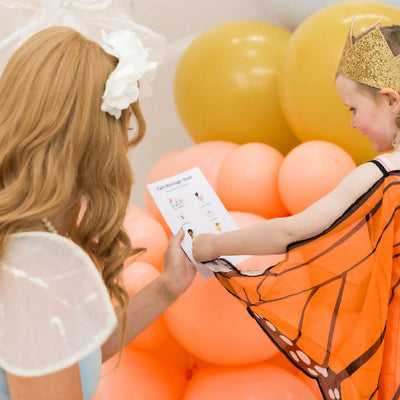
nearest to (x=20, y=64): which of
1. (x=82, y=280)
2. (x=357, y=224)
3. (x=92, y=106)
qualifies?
(x=92, y=106)

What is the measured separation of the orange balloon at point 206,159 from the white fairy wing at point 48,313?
0.90 meters

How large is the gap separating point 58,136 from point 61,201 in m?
0.11

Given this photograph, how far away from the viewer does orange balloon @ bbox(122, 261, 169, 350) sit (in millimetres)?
1511

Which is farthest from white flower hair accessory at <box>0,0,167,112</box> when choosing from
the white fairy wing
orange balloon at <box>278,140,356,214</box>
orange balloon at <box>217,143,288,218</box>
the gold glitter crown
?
the white fairy wing

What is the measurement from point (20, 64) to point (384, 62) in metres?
0.72

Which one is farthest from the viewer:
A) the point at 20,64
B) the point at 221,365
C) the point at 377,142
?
the point at 221,365

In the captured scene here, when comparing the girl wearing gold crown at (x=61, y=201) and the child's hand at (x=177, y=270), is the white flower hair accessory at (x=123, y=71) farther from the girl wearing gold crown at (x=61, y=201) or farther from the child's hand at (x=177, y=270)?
the child's hand at (x=177, y=270)

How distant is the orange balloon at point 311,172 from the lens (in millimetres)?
1497

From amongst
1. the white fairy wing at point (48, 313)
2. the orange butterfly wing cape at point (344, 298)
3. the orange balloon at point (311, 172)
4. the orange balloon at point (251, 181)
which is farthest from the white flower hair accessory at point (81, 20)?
the white fairy wing at point (48, 313)

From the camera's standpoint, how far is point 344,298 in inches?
45.3

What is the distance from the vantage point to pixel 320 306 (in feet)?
3.90

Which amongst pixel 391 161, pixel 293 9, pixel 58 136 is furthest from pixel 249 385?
pixel 293 9

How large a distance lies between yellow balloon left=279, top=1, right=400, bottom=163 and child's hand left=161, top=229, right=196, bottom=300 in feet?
1.79

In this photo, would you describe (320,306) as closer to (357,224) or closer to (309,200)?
(357,224)
